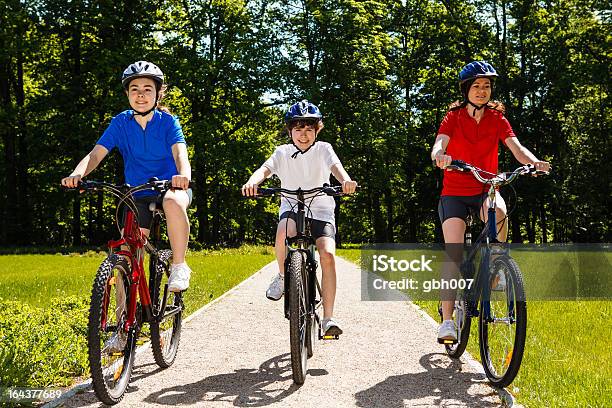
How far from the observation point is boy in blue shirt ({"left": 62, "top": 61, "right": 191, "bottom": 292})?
5.26 m

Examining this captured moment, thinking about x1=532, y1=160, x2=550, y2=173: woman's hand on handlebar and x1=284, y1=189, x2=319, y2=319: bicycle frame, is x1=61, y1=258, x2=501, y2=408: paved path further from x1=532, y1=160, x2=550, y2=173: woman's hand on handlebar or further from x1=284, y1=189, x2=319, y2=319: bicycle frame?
x1=532, y1=160, x2=550, y2=173: woman's hand on handlebar

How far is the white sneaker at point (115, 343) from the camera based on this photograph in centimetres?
457

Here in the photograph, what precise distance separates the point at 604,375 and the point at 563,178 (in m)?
32.5

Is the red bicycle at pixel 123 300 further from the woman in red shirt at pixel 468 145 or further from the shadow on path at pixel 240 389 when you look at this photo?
the woman in red shirt at pixel 468 145

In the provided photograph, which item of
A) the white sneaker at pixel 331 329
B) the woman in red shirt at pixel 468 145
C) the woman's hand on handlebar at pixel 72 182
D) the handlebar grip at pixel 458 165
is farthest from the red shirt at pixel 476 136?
the woman's hand on handlebar at pixel 72 182

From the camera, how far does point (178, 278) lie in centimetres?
521

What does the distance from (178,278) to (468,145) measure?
2673 mm

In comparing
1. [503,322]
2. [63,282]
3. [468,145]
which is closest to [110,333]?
[503,322]

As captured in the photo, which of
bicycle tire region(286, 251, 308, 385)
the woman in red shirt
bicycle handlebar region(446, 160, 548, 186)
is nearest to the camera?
bicycle tire region(286, 251, 308, 385)

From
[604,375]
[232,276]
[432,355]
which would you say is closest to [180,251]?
[432,355]

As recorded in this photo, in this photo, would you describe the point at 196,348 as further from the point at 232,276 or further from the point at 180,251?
the point at 232,276

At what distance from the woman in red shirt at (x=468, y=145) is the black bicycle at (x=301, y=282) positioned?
109 centimetres

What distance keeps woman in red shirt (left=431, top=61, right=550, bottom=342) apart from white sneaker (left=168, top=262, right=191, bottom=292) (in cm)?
215

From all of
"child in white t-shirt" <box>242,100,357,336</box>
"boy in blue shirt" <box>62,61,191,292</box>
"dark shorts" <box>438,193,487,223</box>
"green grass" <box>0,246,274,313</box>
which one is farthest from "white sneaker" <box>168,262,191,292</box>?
"green grass" <box>0,246,274,313</box>
